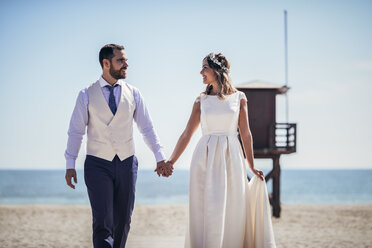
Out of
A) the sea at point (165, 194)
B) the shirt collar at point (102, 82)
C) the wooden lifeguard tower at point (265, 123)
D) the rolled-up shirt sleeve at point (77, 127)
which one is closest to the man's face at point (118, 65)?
the shirt collar at point (102, 82)

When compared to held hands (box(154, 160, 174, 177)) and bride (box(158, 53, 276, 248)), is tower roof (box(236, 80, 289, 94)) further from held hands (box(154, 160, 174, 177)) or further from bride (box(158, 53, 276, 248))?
held hands (box(154, 160, 174, 177))

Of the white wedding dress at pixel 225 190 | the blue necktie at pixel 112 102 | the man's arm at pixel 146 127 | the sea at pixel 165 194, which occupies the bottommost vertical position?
the sea at pixel 165 194

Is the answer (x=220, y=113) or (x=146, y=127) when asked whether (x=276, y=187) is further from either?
(x=146, y=127)

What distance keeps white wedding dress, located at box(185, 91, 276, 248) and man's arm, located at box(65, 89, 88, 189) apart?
1317 mm

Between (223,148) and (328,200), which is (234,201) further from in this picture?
(328,200)

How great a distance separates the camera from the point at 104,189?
15.0 ft

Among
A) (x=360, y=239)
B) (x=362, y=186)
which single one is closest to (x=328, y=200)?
(x=362, y=186)

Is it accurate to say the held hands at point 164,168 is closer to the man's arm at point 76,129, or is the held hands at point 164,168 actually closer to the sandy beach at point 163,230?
the man's arm at point 76,129

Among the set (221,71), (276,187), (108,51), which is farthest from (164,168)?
(276,187)

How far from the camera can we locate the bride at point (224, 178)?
500cm

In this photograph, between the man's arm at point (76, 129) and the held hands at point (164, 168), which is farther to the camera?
the held hands at point (164, 168)

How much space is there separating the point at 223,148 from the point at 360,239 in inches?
364

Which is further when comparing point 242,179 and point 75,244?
point 75,244

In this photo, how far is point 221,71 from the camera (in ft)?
16.7
